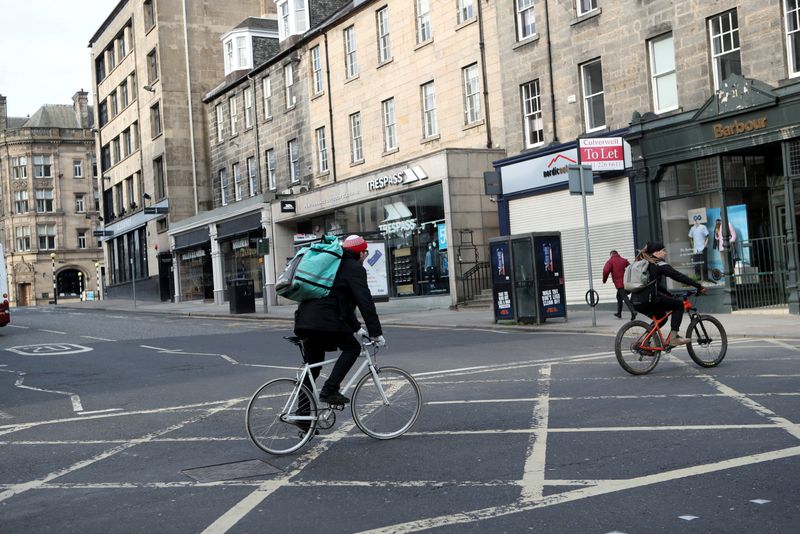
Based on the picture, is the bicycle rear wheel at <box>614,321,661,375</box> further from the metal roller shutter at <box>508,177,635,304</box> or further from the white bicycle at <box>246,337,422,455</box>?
the metal roller shutter at <box>508,177,635,304</box>

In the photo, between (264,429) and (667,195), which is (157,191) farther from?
(264,429)

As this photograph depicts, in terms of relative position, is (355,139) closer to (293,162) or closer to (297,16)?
(293,162)

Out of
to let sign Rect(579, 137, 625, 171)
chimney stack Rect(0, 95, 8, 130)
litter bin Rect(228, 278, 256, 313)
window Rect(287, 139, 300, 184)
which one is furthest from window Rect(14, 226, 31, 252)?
to let sign Rect(579, 137, 625, 171)

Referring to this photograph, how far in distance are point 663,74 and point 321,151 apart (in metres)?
16.9

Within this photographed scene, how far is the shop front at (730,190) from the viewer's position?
62.5ft

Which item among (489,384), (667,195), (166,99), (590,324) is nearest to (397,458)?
(489,384)

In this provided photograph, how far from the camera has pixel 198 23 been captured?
48.4 meters

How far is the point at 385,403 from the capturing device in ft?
25.5

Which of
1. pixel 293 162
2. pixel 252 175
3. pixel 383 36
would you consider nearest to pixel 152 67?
pixel 252 175

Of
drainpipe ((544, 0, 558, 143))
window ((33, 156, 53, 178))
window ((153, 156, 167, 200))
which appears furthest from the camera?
window ((33, 156, 53, 178))

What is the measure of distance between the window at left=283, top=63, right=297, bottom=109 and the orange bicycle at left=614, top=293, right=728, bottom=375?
90.8 feet

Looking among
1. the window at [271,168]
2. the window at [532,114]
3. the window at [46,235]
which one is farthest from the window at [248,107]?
the window at [46,235]

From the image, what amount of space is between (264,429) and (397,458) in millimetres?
1128

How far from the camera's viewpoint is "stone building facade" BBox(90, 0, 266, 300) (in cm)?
4800
